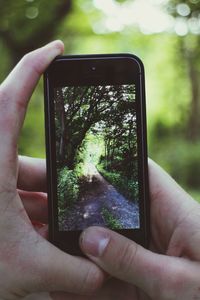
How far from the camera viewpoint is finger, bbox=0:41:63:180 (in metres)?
1.03

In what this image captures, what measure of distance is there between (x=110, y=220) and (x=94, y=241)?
0.36ft

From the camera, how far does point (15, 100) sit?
3.44 ft

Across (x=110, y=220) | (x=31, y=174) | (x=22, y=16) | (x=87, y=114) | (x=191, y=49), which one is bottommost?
(x=110, y=220)

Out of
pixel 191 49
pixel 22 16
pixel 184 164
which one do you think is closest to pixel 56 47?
pixel 22 16

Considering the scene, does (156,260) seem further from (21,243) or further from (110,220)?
(21,243)

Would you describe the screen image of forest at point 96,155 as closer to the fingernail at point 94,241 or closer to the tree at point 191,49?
the fingernail at point 94,241

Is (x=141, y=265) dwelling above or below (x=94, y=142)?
below

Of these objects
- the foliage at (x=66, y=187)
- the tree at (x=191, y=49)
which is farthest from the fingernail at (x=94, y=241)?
the tree at (x=191, y=49)

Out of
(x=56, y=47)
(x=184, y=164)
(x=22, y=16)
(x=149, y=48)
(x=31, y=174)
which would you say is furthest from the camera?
(x=149, y=48)

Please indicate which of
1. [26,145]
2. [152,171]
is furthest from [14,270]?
[26,145]

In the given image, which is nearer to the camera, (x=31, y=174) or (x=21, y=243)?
(x=21, y=243)

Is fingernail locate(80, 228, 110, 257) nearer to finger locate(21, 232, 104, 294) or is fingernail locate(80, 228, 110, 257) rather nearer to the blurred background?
finger locate(21, 232, 104, 294)

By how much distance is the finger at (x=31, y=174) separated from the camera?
1.27m

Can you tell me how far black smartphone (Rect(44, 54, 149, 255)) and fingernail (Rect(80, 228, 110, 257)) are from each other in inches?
3.2
